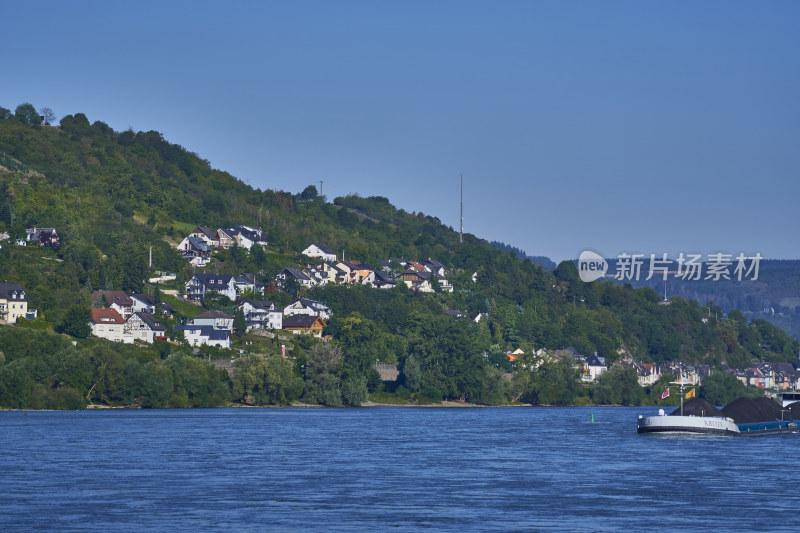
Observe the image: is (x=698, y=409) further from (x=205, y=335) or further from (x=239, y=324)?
(x=239, y=324)

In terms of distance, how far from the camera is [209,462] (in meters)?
64.2

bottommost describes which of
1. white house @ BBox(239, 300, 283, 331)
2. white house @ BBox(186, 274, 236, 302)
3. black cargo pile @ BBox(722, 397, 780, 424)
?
black cargo pile @ BBox(722, 397, 780, 424)

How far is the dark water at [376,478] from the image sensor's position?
44.5m

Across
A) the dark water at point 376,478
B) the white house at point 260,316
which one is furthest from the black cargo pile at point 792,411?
the white house at point 260,316

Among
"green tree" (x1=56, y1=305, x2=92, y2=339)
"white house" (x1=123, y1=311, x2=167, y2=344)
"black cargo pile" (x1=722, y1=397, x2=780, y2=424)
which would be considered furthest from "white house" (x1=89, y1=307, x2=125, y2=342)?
"black cargo pile" (x1=722, y1=397, x2=780, y2=424)

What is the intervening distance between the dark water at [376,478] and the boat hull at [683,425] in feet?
5.34

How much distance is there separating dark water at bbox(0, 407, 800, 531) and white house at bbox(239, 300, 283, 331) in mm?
83671

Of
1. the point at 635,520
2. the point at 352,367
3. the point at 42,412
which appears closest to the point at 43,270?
the point at 352,367

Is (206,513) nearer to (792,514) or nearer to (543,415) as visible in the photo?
(792,514)

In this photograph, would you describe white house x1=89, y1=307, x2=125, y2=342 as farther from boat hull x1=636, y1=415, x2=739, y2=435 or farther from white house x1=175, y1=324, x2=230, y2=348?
boat hull x1=636, y1=415, x2=739, y2=435

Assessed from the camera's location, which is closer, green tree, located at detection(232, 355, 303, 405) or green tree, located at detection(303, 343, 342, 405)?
green tree, located at detection(232, 355, 303, 405)

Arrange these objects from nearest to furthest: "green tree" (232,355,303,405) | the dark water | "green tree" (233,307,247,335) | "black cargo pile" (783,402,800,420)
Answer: the dark water, "black cargo pile" (783,402,800,420), "green tree" (232,355,303,405), "green tree" (233,307,247,335)

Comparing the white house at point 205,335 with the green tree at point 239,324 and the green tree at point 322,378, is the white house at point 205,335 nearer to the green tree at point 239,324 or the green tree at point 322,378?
the green tree at point 239,324

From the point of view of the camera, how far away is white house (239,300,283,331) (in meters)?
182
